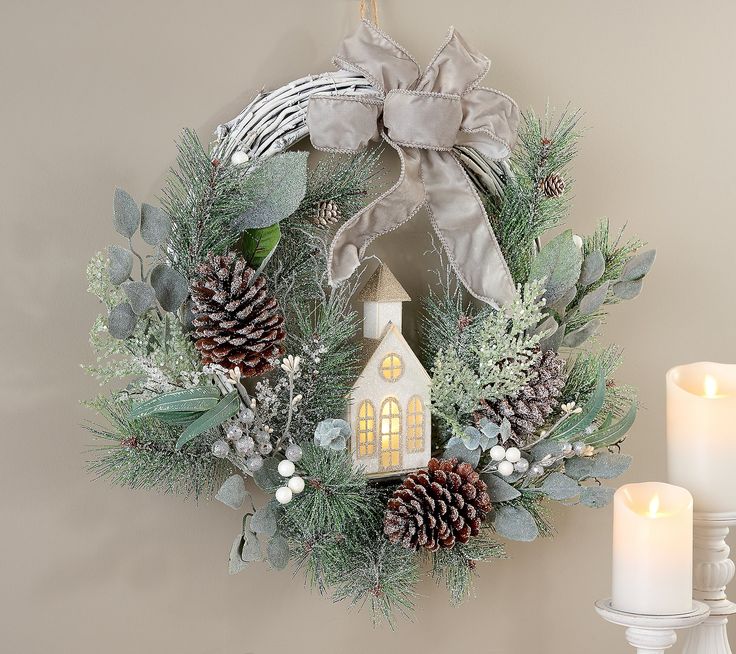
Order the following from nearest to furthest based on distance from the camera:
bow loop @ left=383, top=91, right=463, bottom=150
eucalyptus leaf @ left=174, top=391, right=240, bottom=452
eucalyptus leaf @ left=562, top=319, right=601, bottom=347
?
eucalyptus leaf @ left=174, top=391, right=240, bottom=452, bow loop @ left=383, top=91, right=463, bottom=150, eucalyptus leaf @ left=562, top=319, right=601, bottom=347

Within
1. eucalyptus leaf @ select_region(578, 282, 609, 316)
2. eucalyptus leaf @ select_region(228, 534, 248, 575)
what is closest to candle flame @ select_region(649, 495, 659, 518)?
eucalyptus leaf @ select_region(578, 282, 609, 316)

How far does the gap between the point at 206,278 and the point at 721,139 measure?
2.56 ft

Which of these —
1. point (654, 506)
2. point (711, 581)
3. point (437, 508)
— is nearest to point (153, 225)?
point (437, 508)

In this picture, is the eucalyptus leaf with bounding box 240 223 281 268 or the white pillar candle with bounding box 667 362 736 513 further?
the white pillar candle with bounding box 667 362 736 513

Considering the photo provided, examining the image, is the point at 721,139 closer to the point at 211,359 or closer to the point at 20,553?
the point at 211,359

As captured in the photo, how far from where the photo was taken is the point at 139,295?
77cm

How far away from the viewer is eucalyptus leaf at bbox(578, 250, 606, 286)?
0.95 meters

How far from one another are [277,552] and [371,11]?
60cm

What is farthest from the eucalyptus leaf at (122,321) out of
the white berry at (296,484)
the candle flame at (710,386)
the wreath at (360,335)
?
the candle flame at (710,386)

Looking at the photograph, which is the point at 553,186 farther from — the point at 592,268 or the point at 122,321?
the point at 122,321

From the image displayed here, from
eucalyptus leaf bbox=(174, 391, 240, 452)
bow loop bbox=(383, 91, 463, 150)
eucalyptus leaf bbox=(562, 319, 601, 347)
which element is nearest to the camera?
eucalyptus leaf bbox=(174, 391, 240, 452)

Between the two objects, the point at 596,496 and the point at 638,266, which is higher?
the point at 638,266

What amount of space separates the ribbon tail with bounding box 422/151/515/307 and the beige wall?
0.25 feet

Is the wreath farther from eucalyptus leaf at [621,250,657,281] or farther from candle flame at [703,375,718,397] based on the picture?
candle flame at [703,375,718,397]
